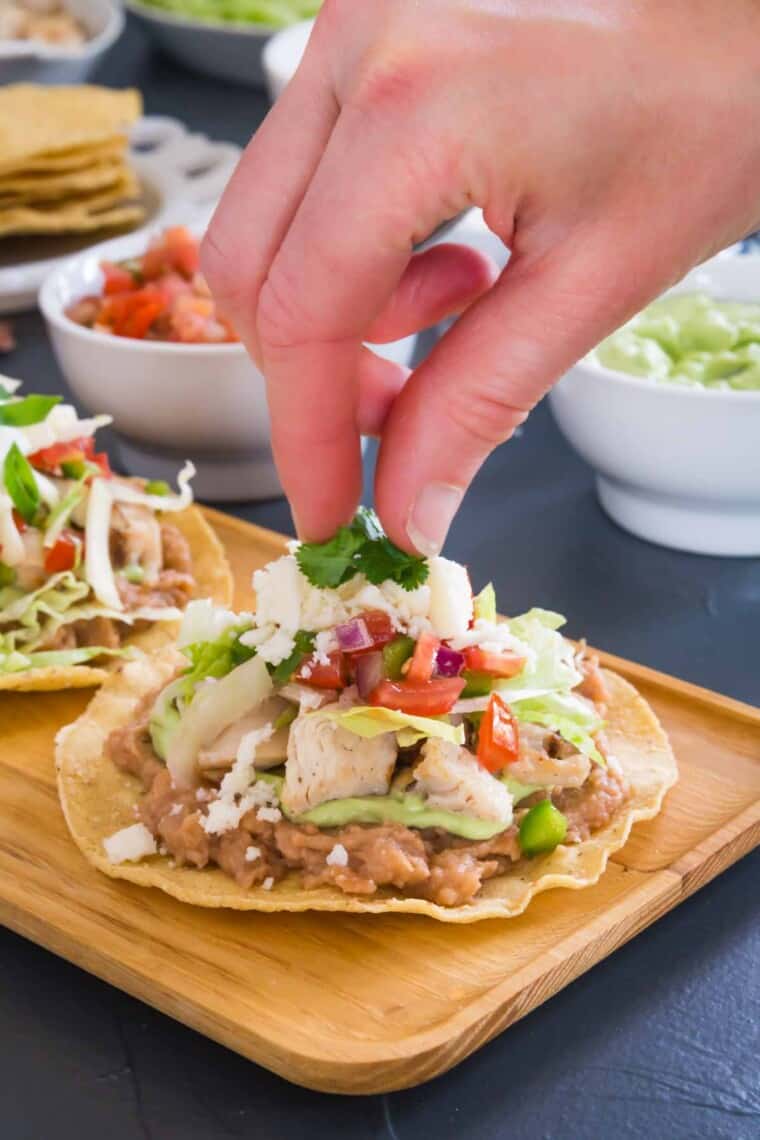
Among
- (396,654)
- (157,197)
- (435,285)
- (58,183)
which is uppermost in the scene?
(435,285)

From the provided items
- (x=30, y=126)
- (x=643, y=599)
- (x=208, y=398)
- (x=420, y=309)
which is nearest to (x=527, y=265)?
(x=420, y=309)

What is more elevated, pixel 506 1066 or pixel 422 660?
pixel 422 660

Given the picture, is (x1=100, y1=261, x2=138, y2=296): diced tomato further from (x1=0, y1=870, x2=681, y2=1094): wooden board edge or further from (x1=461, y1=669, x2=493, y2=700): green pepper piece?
(x1=0, y1=870, x2=681, y2=1094): wooden board edge

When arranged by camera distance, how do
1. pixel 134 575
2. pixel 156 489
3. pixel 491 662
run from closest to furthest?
pixel 491 662 < pixel 134 575 < pixel 156 489

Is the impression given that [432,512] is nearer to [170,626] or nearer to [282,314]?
[282,314]

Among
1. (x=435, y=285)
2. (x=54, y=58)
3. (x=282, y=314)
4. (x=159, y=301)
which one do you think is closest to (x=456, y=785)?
(x=435, y=285)
